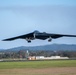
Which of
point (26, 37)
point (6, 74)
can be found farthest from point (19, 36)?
point (6, 74)

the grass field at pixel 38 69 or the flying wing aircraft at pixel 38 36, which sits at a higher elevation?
the flying wing aircraft at pixel 38 36

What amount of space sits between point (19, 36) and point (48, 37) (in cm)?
1191

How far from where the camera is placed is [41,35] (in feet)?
250

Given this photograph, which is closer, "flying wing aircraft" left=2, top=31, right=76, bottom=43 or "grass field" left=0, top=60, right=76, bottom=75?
"grass field" left=0, top=60, right=76, bottom=75

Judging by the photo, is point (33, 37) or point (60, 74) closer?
point (60, 74)

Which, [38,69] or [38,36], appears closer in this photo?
[38,69]

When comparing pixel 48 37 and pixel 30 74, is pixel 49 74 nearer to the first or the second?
pixel 30 74

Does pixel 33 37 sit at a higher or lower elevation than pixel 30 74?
higher

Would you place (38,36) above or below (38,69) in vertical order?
above

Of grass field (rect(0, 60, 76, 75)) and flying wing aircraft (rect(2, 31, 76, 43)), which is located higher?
flying wing aircraft (rect(2, 31, 76, 43))

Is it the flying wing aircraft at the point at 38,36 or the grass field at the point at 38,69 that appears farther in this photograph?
the flying wing aircraft at the point at 38,36

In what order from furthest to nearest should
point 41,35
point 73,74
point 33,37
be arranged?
point 33,37 → point 41,35 → point 73,74

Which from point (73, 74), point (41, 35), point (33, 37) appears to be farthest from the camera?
point (33, 37)

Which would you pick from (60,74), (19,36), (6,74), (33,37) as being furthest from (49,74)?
(19,36)
